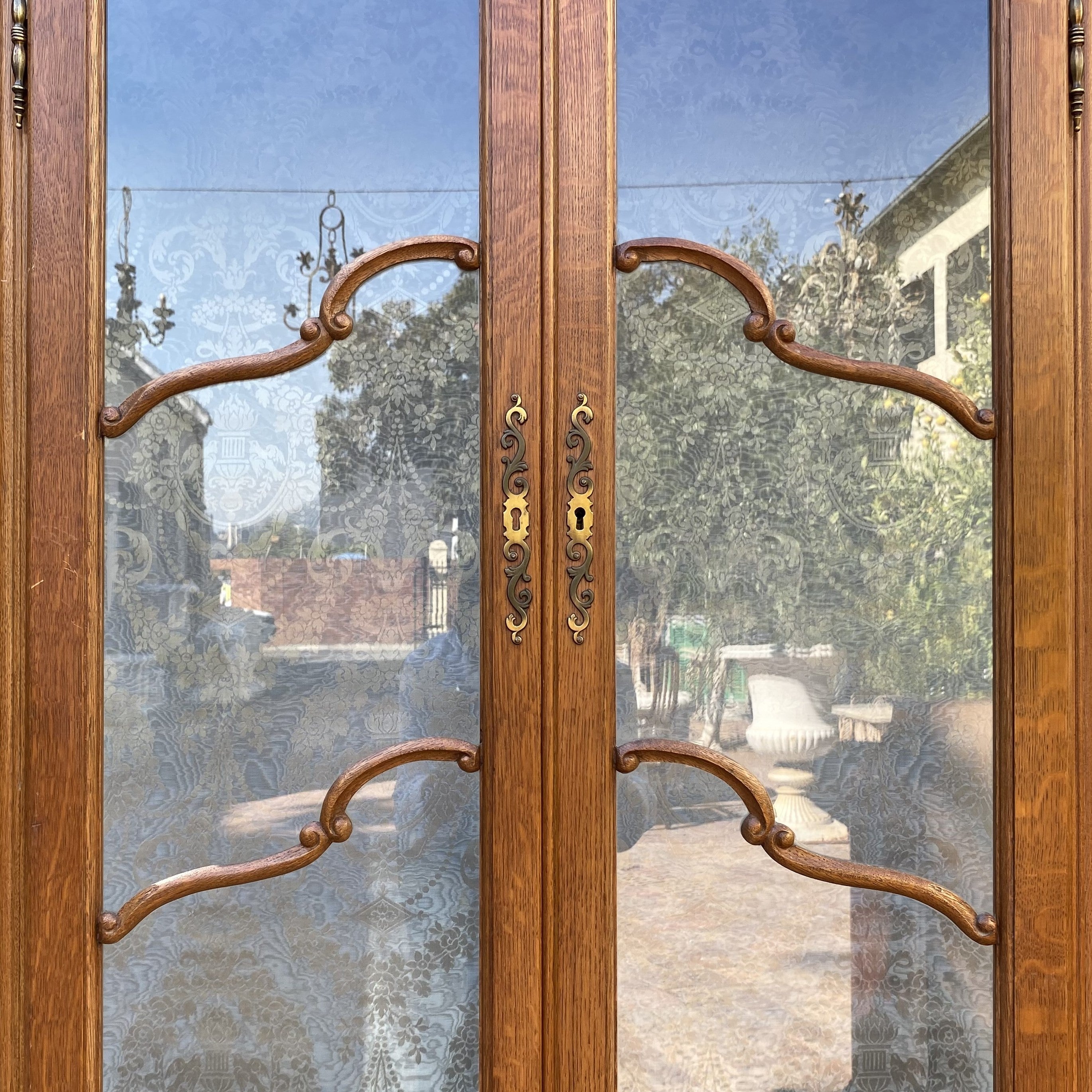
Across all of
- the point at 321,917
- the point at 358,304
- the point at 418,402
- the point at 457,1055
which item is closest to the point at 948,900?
the point at 457,1055

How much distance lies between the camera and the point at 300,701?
930 millimetres

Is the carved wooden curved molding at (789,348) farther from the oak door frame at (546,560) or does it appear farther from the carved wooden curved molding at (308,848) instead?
the carved wooden curved molding at (308,848)

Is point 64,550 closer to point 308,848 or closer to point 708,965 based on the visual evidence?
point 308,848

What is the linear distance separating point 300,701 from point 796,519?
1.91 ft

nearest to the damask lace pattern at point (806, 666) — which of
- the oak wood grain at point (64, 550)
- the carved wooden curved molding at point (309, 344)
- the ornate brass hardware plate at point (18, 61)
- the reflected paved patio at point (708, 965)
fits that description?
the reflected paved patio at point (708, 965)

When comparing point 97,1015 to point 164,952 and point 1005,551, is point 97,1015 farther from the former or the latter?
point 1005,551

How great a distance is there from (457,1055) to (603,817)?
0.31 meters

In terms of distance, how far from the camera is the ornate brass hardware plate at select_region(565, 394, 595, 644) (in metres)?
0.91

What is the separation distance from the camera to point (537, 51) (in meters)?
0.92

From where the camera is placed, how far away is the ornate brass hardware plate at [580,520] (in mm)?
910

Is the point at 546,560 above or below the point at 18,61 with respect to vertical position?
below

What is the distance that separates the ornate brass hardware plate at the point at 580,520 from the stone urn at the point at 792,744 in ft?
0.66

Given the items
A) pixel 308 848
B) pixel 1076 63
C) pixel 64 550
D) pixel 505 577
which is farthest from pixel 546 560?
pixel 1076 63

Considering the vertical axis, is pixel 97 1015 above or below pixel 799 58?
below
